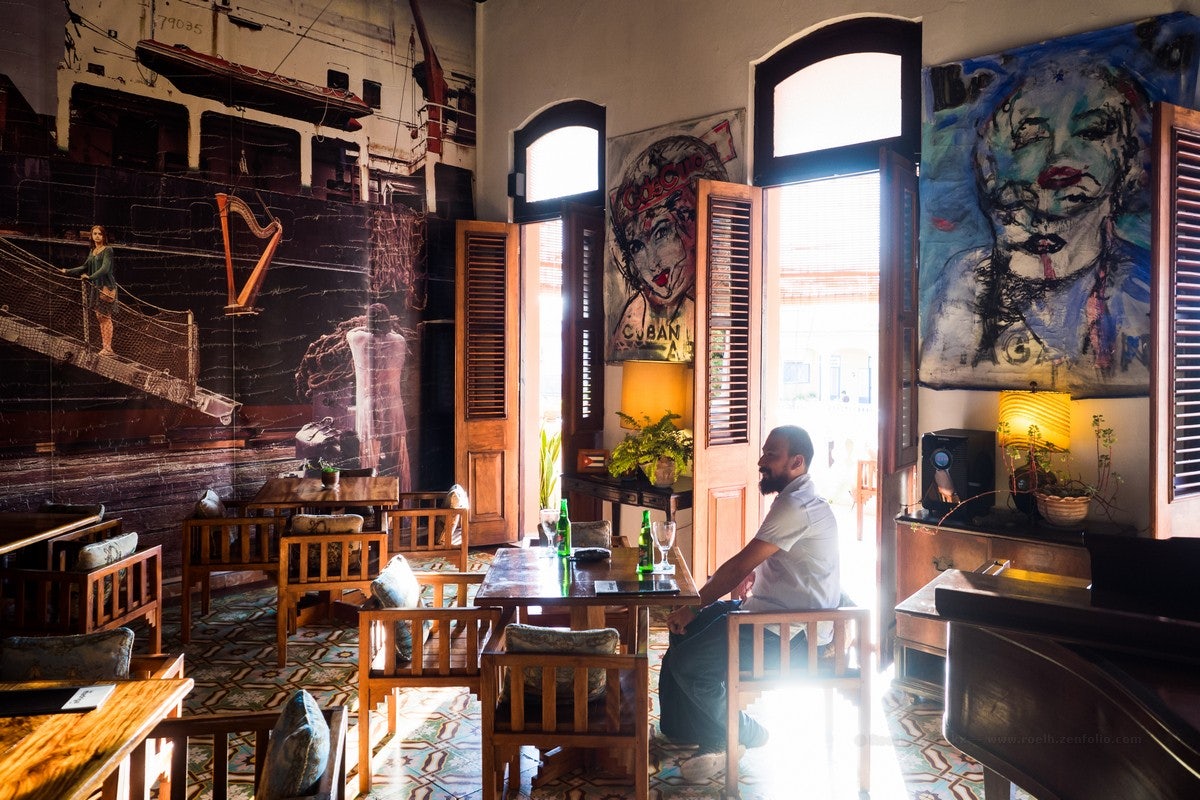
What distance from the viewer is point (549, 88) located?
744 centimetres

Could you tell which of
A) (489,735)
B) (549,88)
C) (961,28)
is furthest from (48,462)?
(961,28)

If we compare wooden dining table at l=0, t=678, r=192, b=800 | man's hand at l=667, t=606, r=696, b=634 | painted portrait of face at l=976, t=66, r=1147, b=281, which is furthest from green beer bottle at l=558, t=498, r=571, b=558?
painted portrait of face at l=976, t=66, r=1147, b=281

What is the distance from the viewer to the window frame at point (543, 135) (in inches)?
278

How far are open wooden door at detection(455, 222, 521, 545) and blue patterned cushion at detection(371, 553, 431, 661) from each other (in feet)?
12.5

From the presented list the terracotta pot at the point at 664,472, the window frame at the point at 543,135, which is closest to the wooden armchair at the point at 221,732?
the terracotta pot at the point at 664,472

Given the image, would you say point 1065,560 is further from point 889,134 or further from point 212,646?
point 212,646

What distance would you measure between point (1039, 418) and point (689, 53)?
3686mm

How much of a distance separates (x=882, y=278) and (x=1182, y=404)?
4.87 feet

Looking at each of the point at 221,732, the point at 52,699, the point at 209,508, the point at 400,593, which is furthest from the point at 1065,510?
the point at 209,508

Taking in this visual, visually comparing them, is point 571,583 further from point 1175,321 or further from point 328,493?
point 1175,321

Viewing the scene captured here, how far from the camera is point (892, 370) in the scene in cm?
458

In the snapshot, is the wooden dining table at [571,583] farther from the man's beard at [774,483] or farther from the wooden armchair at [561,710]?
the man's beard at [774,483]

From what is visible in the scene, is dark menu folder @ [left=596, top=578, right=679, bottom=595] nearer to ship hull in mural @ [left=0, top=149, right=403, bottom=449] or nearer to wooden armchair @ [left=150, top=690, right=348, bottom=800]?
wooden armchair @ [left=150, top=690, right=348, bottom=800]

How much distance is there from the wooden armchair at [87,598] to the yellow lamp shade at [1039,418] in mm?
4635
